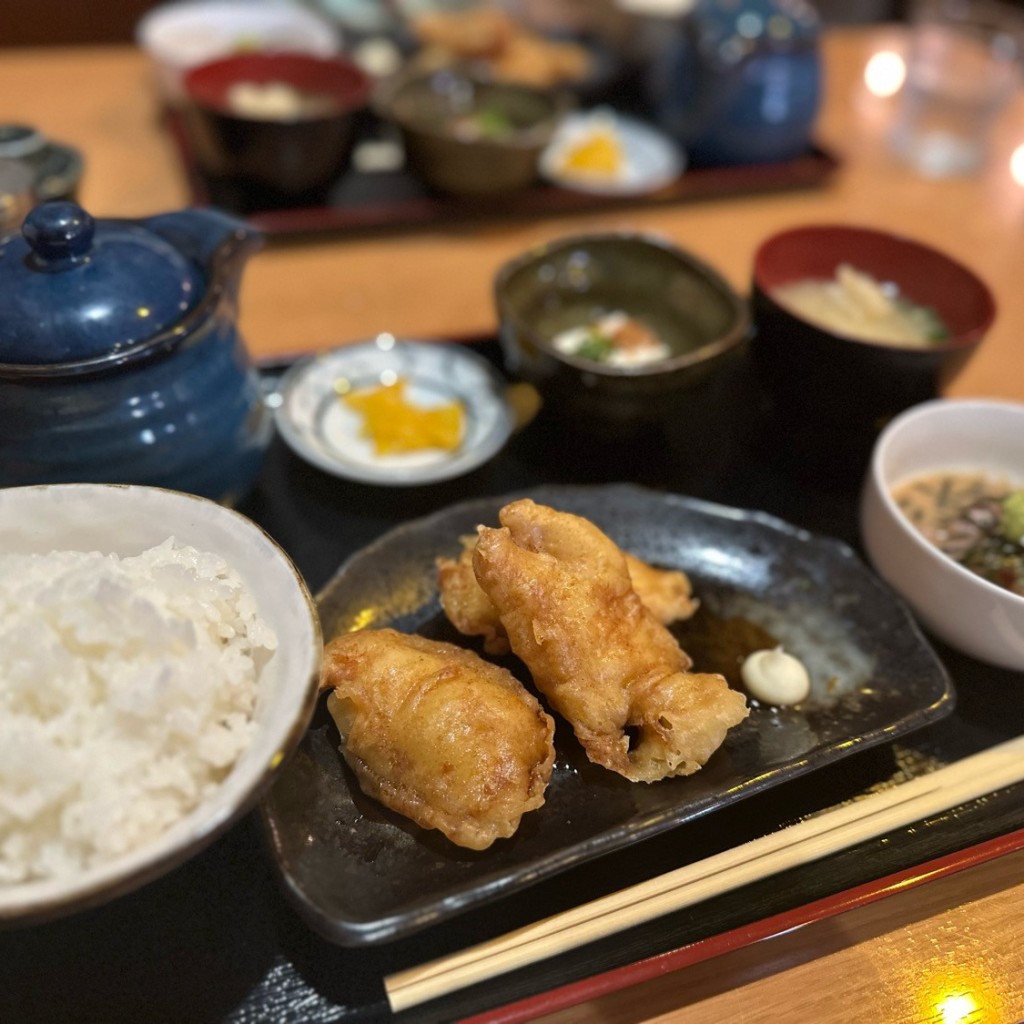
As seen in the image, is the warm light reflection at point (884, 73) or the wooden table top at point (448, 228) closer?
the wooden table top at point (448, 228)

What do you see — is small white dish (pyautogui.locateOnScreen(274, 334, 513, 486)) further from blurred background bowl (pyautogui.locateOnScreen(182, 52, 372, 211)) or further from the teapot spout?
blurred background bowl (pyautogui.locateOnScreen(182, 52, 372, 211))

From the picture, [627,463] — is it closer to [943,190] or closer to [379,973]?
[379,973]

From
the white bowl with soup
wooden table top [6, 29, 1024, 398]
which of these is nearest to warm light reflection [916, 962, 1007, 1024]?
the white bowl with soup

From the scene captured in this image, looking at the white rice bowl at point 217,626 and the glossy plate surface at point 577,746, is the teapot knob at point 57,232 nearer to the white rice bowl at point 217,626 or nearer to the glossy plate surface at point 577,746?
the white rice bowl at point 217,626

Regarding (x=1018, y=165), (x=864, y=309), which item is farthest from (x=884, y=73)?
(x=864, y=309)

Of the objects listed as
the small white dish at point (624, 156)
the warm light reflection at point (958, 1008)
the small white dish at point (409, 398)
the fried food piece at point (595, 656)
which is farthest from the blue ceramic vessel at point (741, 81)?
the warm light reflection at point (958, 1008)

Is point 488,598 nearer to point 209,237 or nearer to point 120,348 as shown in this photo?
point 120,348

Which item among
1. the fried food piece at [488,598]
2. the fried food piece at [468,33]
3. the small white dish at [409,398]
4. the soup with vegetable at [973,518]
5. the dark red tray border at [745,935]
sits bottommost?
the dark red tray border at [745,935]
